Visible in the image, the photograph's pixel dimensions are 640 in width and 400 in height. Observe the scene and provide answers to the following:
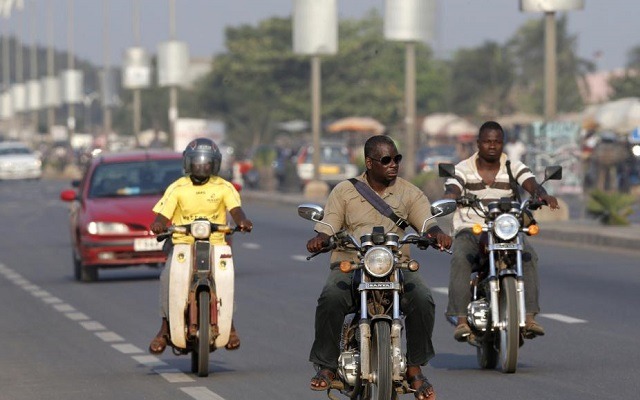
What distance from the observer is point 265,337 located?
48.3ft

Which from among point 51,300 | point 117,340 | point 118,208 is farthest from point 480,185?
point 118,208

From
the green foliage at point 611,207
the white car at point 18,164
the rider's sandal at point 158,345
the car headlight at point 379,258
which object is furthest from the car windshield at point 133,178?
the white car at point 18,164

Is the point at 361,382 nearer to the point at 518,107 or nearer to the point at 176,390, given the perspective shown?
the point at 176,390

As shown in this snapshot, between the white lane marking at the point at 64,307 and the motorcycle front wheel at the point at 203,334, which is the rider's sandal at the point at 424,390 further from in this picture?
the white lane marking at the point at 64,307

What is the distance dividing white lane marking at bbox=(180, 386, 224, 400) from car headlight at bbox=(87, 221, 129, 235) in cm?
995

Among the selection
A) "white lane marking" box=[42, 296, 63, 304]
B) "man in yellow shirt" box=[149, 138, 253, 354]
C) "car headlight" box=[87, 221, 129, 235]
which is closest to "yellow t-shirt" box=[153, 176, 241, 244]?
"man in yellow shirt" box=[149, 138, 253, 354]

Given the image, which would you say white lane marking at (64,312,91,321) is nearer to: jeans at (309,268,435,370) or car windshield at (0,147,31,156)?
jeans at (309,268,435,370)

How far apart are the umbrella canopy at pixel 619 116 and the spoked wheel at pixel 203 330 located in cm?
3725

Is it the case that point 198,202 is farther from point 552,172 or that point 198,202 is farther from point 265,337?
point 265,337

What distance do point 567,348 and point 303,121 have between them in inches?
3434

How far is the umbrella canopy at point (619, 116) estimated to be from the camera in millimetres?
48847

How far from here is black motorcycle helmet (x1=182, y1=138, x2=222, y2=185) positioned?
12.4 meters

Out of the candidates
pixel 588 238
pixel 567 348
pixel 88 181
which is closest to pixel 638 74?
pixel 588 238

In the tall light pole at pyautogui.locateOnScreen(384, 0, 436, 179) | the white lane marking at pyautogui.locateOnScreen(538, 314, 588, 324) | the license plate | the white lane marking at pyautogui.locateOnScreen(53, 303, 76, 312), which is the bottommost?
the white lane marking at pyautogui.locateOnScreen(53, 303, 76, 312)
